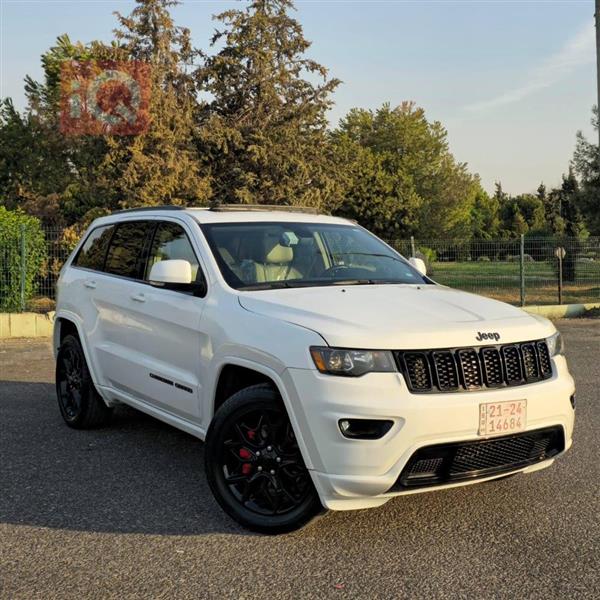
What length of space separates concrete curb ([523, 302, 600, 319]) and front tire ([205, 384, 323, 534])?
12689mm

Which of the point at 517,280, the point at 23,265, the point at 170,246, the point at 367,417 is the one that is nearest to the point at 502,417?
the point at 367,417

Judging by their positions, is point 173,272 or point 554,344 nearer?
point 554,344

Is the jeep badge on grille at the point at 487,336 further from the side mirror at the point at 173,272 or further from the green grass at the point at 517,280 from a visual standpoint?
the green grass at the point at 517,280

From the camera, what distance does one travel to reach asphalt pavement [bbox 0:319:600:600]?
3135mm

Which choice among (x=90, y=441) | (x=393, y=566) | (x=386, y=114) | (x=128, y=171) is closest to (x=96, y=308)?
(x=90, y=441)

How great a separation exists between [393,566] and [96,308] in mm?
3236

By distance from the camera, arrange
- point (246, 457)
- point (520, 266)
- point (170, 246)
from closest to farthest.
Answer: point (246, 457) < point (170, 246) < point (520, 266)

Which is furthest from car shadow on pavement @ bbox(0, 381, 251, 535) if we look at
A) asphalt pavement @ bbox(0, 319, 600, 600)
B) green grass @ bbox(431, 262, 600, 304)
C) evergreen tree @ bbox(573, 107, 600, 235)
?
evergreen tree @ bbox(573, 107, 600, 235)

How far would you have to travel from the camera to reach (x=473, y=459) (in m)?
3.51

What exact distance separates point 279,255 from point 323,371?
1497 mm

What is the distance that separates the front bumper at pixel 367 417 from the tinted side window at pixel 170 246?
1.58 m

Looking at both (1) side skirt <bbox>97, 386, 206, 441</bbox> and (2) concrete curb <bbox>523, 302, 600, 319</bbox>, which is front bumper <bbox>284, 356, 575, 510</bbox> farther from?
(2) concrete curb <bbox>523, 302, 600, 319</bbox>

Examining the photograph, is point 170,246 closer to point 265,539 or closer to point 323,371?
point 323,371

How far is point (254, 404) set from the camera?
3668mm
